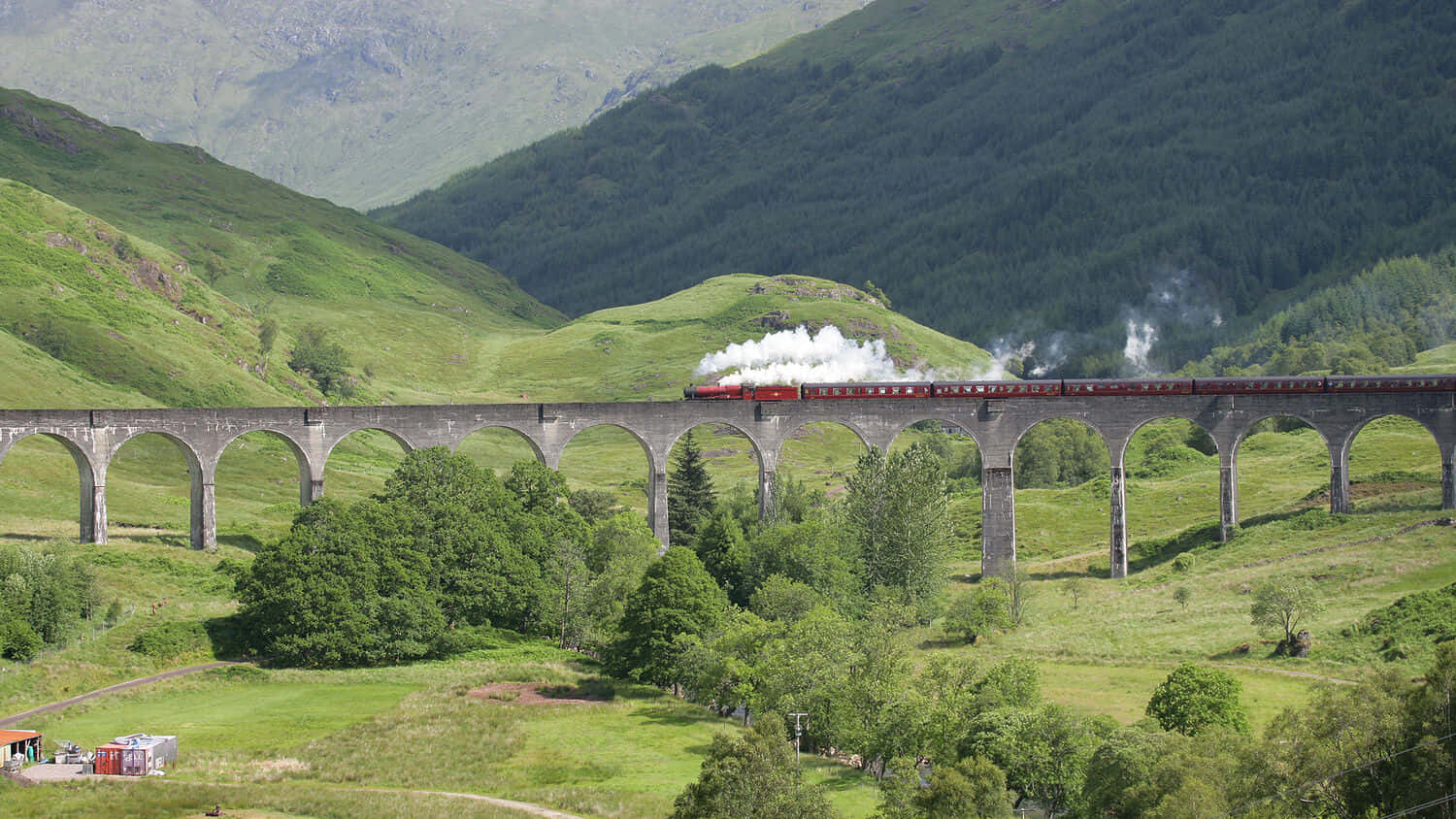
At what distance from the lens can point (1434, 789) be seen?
1489 inches

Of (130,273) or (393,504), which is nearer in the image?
(393,504)

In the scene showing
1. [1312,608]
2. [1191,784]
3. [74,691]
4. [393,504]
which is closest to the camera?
[1191,784]

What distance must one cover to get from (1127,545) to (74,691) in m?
78.2

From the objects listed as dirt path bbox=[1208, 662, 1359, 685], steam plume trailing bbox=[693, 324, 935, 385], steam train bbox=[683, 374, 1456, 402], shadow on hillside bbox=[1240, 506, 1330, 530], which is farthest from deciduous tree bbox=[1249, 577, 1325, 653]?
steam plume trailing bbox=[693, 324, 935, 385]

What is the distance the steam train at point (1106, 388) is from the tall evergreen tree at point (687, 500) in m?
7.12

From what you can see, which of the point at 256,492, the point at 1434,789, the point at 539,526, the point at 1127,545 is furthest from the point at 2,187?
the point at 1434,789

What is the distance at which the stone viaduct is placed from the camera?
10112 centimetres

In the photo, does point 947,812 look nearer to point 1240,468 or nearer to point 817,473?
point 1240,468

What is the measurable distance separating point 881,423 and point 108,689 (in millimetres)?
61099

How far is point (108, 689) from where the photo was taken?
218ft

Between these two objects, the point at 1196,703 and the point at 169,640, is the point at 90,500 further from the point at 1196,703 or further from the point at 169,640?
the point at 1196,703

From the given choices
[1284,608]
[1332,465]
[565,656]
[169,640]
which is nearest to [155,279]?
[169,640]

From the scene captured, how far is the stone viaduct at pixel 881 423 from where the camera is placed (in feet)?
332

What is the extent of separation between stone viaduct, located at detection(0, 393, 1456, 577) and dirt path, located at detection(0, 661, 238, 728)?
28.2 metres
